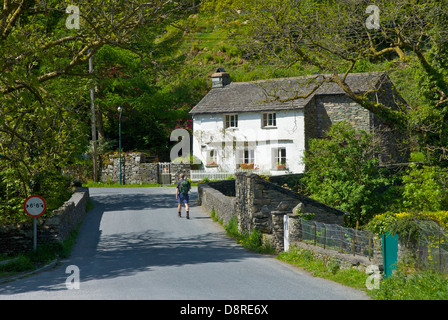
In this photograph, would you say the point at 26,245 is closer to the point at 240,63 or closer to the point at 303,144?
the point at 303,144

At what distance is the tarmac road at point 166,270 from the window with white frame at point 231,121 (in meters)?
18.1

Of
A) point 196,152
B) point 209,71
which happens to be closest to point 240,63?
point 209,71

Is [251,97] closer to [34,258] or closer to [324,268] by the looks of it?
[34,258]

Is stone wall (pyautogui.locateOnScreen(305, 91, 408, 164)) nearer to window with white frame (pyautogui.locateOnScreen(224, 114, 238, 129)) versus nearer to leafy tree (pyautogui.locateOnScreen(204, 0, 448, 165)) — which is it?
window with white frame (pyautogui.locateOnScreen(224, 114, 238, 129))

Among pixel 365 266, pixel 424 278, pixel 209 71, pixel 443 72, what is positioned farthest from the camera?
pixel 209 71

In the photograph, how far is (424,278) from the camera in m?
9.59

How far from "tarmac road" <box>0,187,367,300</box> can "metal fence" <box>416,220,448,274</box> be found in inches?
53.3

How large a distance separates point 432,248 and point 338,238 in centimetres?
315

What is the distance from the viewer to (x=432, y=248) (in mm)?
10008

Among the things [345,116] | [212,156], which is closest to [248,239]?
[345,116]

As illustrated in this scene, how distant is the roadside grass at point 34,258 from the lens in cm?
1411

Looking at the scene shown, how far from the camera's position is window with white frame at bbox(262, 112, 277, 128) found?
130 feet

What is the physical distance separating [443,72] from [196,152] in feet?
82.4

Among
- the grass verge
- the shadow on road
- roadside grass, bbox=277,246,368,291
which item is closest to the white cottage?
the shadow on road
